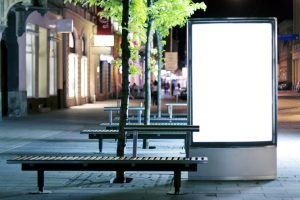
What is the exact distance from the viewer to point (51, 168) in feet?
32.1

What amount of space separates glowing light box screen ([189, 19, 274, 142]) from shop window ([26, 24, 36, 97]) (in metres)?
21.6

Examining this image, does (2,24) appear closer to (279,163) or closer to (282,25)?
(279,163)

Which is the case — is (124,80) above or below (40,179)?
above

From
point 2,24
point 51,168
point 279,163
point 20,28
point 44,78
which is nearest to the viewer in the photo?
point 51,168

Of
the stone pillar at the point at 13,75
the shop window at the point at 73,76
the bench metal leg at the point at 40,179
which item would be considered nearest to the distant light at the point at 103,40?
the shop window at the point at 73,76

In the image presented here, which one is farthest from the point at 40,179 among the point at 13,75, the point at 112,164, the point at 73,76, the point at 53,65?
the point at 73,76

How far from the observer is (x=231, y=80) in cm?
1088

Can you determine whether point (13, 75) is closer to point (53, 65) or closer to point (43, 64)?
point (43, 64)

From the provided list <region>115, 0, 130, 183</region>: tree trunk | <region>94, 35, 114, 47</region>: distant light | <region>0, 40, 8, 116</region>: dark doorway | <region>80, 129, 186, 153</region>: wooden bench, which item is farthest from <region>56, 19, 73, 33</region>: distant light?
A: <region>115, 0, 130, 183</region>: tree trunk

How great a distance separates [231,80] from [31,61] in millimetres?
22837

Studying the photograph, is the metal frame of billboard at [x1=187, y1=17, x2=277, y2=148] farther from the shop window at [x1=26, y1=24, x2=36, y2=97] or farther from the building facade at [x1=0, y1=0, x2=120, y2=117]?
the shop window at [x1=26, y1=24, x2=36, y2=97]

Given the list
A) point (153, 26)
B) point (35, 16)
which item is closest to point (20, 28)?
point (35, 16)

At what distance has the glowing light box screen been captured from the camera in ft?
35.6

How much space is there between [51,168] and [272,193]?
3253 millimetres
